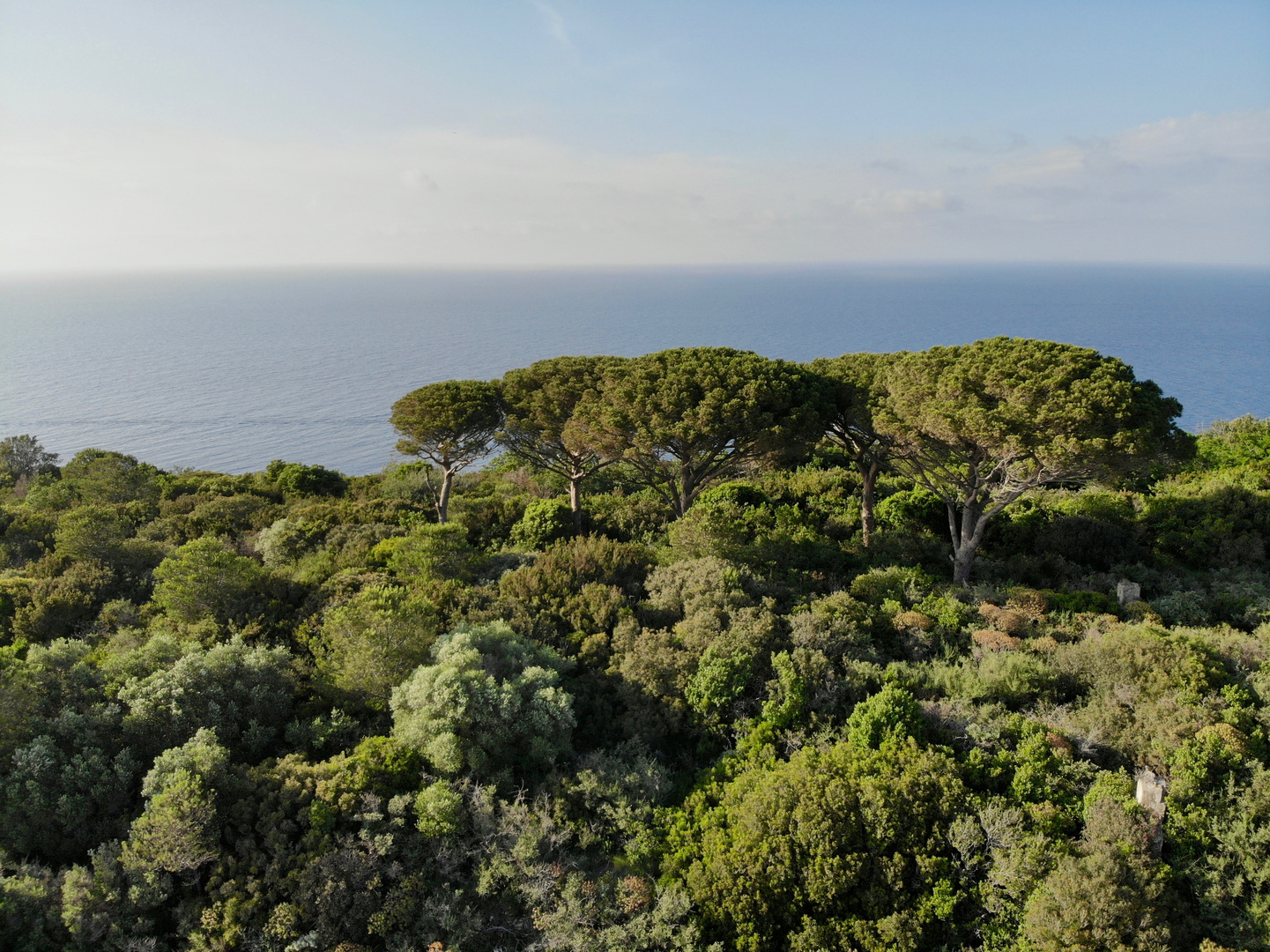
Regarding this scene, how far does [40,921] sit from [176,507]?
57.4 feet

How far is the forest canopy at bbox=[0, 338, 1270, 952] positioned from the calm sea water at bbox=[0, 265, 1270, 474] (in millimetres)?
38388

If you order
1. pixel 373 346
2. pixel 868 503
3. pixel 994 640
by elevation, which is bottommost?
pixel 994 640

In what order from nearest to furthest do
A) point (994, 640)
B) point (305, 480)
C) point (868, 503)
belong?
point (994, 640) < point (868, 503) < point (305, 480)

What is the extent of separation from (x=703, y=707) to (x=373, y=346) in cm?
10535

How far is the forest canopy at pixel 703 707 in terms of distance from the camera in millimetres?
7977

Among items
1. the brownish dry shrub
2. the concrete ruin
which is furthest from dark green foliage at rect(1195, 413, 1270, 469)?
the concrete ruin

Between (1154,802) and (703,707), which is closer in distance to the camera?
(1154,802)

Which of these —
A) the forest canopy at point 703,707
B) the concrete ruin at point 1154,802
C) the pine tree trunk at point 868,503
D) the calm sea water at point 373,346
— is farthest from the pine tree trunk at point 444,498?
the calm sea water at point 373,346

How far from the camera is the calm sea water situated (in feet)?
192

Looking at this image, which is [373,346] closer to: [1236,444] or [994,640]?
[1236,444]

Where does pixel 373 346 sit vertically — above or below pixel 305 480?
above

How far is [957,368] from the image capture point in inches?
599

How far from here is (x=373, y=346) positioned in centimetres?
10369

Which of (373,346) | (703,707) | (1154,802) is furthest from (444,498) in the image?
(373,346)
